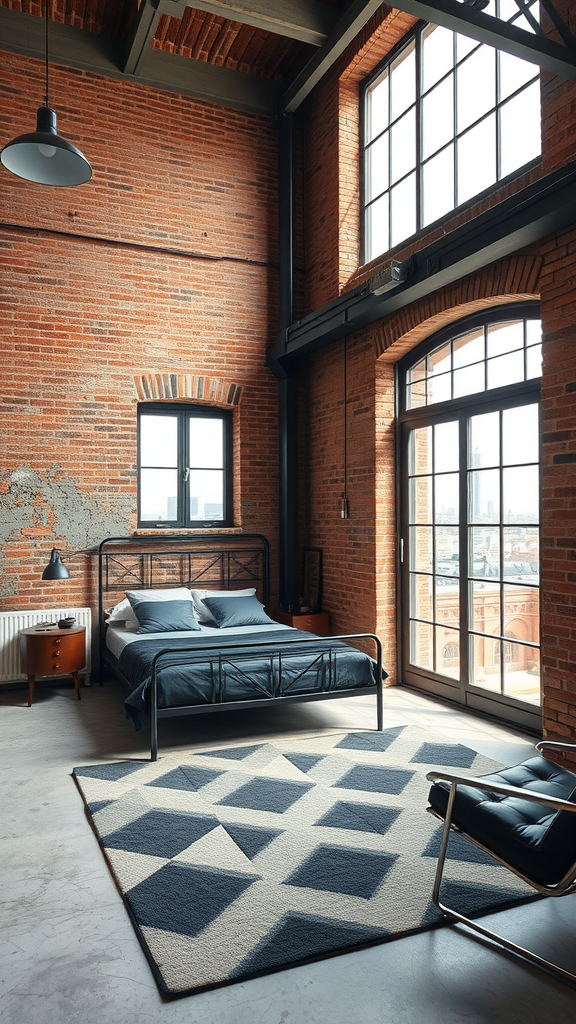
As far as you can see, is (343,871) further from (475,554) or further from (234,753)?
(475,554)

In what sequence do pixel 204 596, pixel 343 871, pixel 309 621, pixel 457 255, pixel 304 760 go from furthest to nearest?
pixel 309 621
pixel 204 596
pixel 457 255
pixel 304 760
pixel 343 871

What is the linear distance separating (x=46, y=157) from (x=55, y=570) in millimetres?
3301

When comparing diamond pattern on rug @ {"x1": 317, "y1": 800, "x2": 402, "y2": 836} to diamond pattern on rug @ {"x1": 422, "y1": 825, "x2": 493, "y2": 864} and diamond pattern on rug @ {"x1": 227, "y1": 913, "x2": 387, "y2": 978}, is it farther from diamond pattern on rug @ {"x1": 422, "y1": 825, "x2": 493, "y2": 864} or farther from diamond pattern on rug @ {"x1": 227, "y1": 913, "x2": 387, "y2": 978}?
diamond pattern on rug @ {"x1": 227, "y1": 913, "x2": 387, "y2": 978}

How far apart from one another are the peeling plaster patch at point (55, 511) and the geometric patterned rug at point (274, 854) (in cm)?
280

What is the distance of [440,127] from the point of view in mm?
5906

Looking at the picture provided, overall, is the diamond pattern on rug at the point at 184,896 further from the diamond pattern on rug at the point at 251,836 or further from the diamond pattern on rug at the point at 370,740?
the diamond pattern on rug at the point at 370,740

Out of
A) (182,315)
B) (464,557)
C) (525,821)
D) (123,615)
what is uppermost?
(182,315)

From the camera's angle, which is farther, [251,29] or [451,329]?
[251,29]

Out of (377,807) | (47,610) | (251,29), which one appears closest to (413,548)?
(377,807)

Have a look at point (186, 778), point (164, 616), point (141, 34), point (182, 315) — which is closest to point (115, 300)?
point (182, 315)

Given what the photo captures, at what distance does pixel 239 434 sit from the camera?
759 centimetres

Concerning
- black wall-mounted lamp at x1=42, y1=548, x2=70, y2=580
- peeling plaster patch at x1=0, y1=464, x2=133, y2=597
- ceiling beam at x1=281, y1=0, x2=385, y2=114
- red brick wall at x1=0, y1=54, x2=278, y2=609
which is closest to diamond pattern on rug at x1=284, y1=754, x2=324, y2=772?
black wall-mounted lamp at x1=42, y1=548, x2=70, y2=580

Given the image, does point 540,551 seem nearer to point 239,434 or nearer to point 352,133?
point 239,434

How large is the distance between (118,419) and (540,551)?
426 cm
